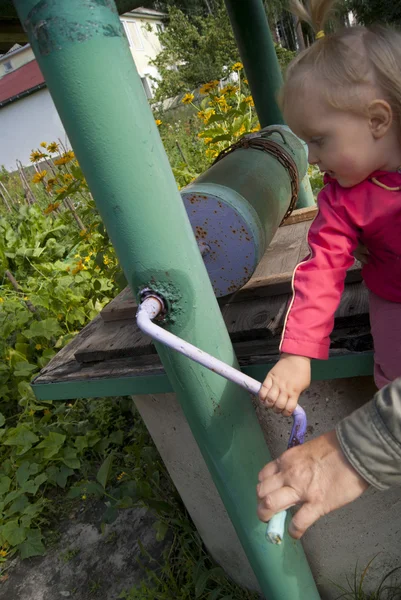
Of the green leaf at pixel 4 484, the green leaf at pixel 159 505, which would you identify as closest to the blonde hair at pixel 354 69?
the green leaf at pixel 159 505

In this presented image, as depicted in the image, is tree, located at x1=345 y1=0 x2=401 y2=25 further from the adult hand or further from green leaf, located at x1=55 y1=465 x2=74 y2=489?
the adult hand

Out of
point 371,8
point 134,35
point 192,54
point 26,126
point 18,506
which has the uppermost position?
point 134,35

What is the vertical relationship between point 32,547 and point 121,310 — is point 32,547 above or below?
below

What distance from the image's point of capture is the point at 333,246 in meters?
1.12

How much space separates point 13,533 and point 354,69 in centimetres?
248

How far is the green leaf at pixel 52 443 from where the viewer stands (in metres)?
2.73

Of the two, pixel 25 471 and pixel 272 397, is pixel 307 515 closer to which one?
pixel 272 397

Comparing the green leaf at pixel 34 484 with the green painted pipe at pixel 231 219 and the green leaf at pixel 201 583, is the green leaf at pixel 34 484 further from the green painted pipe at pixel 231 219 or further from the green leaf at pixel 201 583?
the green painted pipe at pixel 231 219

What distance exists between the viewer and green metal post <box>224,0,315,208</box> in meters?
2.40

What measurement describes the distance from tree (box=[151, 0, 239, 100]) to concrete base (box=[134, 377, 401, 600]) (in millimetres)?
23794

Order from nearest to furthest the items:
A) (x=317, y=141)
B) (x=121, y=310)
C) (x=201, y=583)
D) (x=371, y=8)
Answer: (x=317, y=141) < (x=121, y=310) < (x=201, y=583) < (x=371, y=8)

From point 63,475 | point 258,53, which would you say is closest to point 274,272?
point 258,53

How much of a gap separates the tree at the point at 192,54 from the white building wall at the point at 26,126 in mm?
5359

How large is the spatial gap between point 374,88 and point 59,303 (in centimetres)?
296
